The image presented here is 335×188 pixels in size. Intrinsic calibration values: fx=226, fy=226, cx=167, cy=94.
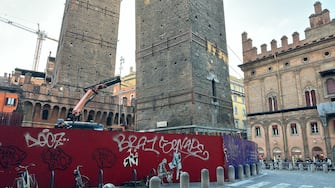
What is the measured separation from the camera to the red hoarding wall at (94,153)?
7.85m

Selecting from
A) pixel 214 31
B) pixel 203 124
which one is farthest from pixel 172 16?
pixel 203 124

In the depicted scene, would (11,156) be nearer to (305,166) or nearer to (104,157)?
(104,157)

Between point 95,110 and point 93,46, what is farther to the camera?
point 93,46

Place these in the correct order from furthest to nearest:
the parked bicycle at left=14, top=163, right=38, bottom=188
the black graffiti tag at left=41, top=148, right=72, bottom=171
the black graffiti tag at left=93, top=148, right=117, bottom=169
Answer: the black graffiti tag at left=93, top=148, right=117, bottom=169
the black graffiti tag at left=41, top=148, right=72, bottom=171
the parked bicycle at left=14, top=163, right=38, bottom=188

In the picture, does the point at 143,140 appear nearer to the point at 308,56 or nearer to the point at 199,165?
the point at 199,165

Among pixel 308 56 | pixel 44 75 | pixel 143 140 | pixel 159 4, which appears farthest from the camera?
pixel 44 75

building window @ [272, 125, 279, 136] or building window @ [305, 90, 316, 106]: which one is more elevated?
building window @ [305, 90, 316, 106]

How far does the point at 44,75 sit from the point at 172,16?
1378 inches

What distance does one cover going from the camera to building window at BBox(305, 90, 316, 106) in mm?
28859

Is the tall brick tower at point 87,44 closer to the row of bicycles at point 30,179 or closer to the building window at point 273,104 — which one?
the building window at point 273,104

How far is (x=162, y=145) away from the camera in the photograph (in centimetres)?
1123

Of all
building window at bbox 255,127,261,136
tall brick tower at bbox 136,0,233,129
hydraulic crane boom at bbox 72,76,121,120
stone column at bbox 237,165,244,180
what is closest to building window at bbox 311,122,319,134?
building window at bbox 255,127,261,136

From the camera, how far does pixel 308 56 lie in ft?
98.8

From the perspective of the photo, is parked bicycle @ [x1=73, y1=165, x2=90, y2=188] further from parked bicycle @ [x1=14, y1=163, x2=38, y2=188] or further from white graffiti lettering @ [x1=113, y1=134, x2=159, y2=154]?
white graffiti lettering @ [x1=113, y1=134, x2=159, y2=154]
